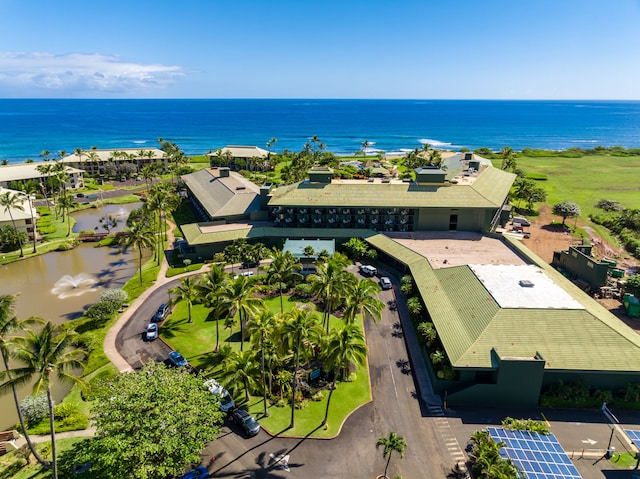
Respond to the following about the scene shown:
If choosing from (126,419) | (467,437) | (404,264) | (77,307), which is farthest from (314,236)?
(126,419)

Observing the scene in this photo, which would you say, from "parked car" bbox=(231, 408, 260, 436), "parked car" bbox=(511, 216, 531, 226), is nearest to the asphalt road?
"parked car" bbox=(231, 408, 260, 436)

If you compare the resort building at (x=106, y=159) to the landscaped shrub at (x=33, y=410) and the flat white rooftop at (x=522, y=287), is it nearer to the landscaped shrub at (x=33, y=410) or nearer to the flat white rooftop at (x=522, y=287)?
the landscaped shrub at (x=33, y=410)

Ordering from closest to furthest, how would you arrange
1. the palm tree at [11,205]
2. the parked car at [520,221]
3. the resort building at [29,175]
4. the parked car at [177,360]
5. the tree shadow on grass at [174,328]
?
the parked car at [177,360], the tree shadow on grass at [174,328], the palm tree at [11,205], the parked car at [520,221], the resort building at [29,175]

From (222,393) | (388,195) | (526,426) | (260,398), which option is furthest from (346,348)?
(388,195)

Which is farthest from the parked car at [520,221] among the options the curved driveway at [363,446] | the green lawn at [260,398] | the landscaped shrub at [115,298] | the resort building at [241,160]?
the resort building at [241,160]

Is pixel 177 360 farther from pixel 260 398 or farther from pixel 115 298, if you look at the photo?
pixel 115 298

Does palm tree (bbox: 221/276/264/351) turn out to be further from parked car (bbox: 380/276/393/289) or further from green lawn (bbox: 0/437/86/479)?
parked car (bbox: 380/276/393/289)

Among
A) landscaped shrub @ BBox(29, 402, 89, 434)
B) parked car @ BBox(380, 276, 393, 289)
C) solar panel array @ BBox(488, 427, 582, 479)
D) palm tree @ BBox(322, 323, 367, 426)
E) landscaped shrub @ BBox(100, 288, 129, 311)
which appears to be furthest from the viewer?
parked car @ BBox(380, 276, 393, 289)
